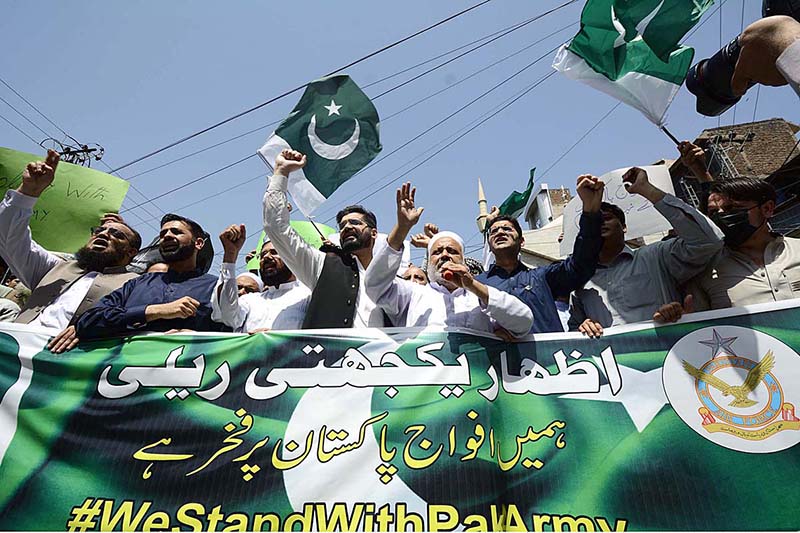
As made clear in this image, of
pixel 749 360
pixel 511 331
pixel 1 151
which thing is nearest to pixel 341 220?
pixel 511 331

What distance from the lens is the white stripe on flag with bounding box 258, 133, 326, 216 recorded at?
3.73m

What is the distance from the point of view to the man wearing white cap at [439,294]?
2379 mm

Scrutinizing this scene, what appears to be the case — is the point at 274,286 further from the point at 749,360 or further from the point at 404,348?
the point at 749,360

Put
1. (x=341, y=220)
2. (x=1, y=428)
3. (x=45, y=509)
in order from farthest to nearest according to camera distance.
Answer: (x=341, y=220) → (x=1, y=428) → (x=45, y=509)

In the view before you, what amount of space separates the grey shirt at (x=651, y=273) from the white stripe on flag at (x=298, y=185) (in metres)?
2.08

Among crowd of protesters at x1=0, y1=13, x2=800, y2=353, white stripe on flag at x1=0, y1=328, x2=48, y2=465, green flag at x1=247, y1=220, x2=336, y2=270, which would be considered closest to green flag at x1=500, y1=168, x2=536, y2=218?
green flag at x1=247, y1=220, x2=336, y2=270

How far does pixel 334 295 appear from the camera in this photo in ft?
9.89

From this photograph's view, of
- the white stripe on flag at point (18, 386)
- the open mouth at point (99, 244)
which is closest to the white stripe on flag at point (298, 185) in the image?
the open mouth at point (99, 244)

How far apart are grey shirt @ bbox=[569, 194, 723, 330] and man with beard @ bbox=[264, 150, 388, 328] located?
1348 mm

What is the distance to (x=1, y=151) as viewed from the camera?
3.94 metres

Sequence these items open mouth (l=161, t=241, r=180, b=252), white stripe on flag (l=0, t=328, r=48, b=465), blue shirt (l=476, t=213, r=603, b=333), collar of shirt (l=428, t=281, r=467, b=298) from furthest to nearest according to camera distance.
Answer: open mouth (l=161, t=241, r=180, b=252) → collar of shirt (l=428, t=281, r=467, b=298) → blue shirt (l=476, t=213, r=603, b=333) → white stripe on flag (l=0, t=328, r=48, b=465)

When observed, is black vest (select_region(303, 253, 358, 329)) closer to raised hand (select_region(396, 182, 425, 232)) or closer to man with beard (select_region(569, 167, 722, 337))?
raised hand (select_region(396, 182, 425, 232))

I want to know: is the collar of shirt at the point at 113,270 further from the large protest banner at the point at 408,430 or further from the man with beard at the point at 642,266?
the man with beard at the point at 642,266

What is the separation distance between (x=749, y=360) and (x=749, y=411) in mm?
251
